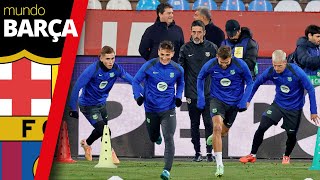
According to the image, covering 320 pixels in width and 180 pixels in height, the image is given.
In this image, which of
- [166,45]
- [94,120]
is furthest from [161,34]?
[166,45]

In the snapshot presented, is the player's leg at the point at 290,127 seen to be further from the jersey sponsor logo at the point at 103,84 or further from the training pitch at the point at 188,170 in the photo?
the jersey sponsor logo at the point at 103,84

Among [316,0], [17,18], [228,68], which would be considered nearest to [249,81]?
[228,68]

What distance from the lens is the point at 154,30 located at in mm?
15156

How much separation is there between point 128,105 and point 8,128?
19.4ft

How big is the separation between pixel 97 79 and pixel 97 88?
6.3 inches

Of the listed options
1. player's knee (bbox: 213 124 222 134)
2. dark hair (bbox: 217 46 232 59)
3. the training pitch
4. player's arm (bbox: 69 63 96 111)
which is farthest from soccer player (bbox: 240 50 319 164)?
player's arm (bbox: 69 63 96 111)

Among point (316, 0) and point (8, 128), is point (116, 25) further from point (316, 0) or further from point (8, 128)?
point (8, 128)

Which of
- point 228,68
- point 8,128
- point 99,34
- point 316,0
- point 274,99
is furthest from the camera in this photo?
point 316,0

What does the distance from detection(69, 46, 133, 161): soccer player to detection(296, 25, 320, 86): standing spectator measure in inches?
96.9

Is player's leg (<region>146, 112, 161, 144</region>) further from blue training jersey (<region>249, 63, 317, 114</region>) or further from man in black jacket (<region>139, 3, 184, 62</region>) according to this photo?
man in black jacket (<region>139, 3, 184, 62</region>)

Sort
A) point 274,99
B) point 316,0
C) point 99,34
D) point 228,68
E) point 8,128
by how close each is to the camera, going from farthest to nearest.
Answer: point 316,0, point 99,34, point 274,99, point 228,68, point 8,128

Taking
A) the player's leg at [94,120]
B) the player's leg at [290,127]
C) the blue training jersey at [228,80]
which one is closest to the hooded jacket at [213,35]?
the player's leg at [290,127]

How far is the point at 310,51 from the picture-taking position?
15.3 meters

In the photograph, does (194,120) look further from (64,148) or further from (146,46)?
(64,148)
